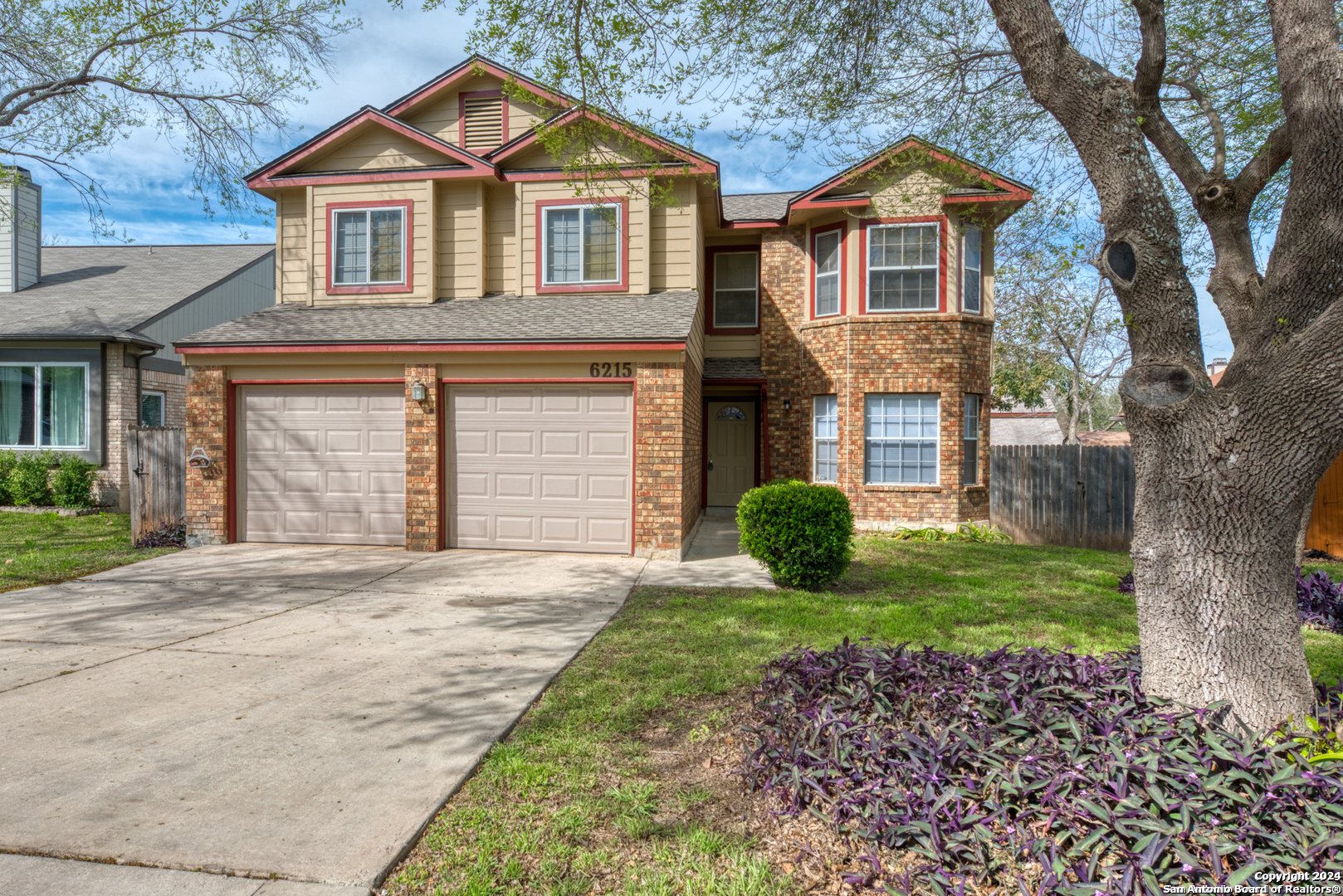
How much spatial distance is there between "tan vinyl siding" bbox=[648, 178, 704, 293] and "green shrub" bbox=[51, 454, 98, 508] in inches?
478

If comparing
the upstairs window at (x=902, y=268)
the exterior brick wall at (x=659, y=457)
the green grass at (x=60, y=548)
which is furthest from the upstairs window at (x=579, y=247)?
the green grass at (x=60, y=548)

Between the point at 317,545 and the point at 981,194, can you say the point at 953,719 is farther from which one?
the point at 981,194

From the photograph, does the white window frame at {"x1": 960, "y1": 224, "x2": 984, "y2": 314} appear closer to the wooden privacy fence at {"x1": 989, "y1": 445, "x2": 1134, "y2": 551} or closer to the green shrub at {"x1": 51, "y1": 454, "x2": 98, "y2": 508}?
the wooden privacy fence at {"x1": 989, "y1": 445, "x2": 1134, "y2": 551}

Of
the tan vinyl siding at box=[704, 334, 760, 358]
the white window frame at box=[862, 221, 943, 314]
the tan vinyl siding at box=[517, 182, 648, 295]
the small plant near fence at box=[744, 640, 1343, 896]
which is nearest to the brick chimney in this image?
the tan vinyl siding at box=[517, 182, 648, 295]

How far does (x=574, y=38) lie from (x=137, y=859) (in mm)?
6242

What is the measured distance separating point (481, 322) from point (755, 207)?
Answer: 764cm

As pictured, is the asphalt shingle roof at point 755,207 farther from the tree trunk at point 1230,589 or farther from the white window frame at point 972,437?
the tree trunk at point 1230,589

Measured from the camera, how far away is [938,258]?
1261 cm

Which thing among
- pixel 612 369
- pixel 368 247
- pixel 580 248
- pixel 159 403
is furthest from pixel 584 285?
pixel 159 403

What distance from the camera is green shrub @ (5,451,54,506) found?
14.1 meters

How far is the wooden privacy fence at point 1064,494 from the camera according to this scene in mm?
12023

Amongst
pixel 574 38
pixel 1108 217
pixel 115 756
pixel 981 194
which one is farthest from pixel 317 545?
pixel 981 194

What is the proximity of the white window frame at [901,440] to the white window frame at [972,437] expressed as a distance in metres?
0.51

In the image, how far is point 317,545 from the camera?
10.6 metres
